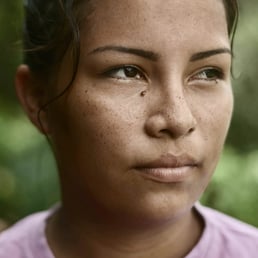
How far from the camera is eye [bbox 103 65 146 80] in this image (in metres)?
0.91

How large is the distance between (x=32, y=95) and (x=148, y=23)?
23 cm

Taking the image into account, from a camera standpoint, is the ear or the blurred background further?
the blurred background

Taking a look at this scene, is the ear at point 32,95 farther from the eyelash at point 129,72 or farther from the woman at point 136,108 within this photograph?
the eyelash at point 129,72

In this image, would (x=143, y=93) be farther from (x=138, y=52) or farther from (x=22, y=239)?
(x=22, y=239)

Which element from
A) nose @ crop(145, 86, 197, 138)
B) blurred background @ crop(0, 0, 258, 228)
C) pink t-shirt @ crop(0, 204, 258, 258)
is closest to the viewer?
nose @ crop(145, 86, 197, 138)

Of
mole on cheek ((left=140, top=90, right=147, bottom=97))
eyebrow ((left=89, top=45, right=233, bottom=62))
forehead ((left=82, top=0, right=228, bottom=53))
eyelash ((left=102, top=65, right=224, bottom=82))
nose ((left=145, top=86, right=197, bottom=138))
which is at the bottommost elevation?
nose ((left=145, top=86, right=197, bottom=138))

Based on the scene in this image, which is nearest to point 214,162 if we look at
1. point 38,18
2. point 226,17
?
point 226,17

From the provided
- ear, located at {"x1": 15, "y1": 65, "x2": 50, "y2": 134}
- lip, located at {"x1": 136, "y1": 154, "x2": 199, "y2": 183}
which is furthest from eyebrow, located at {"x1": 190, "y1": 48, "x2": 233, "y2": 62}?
ear, located at {"x1": 15, "y1": 65, "x2": 50, "y2": 134}

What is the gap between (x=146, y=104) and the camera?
2.95 ft

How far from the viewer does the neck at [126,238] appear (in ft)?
3.18

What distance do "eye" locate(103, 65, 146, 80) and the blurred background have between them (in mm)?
334

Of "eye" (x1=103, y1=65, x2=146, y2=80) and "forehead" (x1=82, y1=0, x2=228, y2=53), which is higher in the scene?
"forehead" (x1=82, y1=0, x2=228, y2=53)

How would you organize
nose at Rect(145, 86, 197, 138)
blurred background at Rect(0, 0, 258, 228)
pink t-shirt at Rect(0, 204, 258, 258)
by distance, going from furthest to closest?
blurred background at Rect(0, 0, 258, 228) < pink t-shirt at Rect(0, 204, 258, 258) < nose at Rect(145, 86, 197, 138)

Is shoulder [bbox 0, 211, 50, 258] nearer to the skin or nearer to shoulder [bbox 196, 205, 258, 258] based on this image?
the skin
